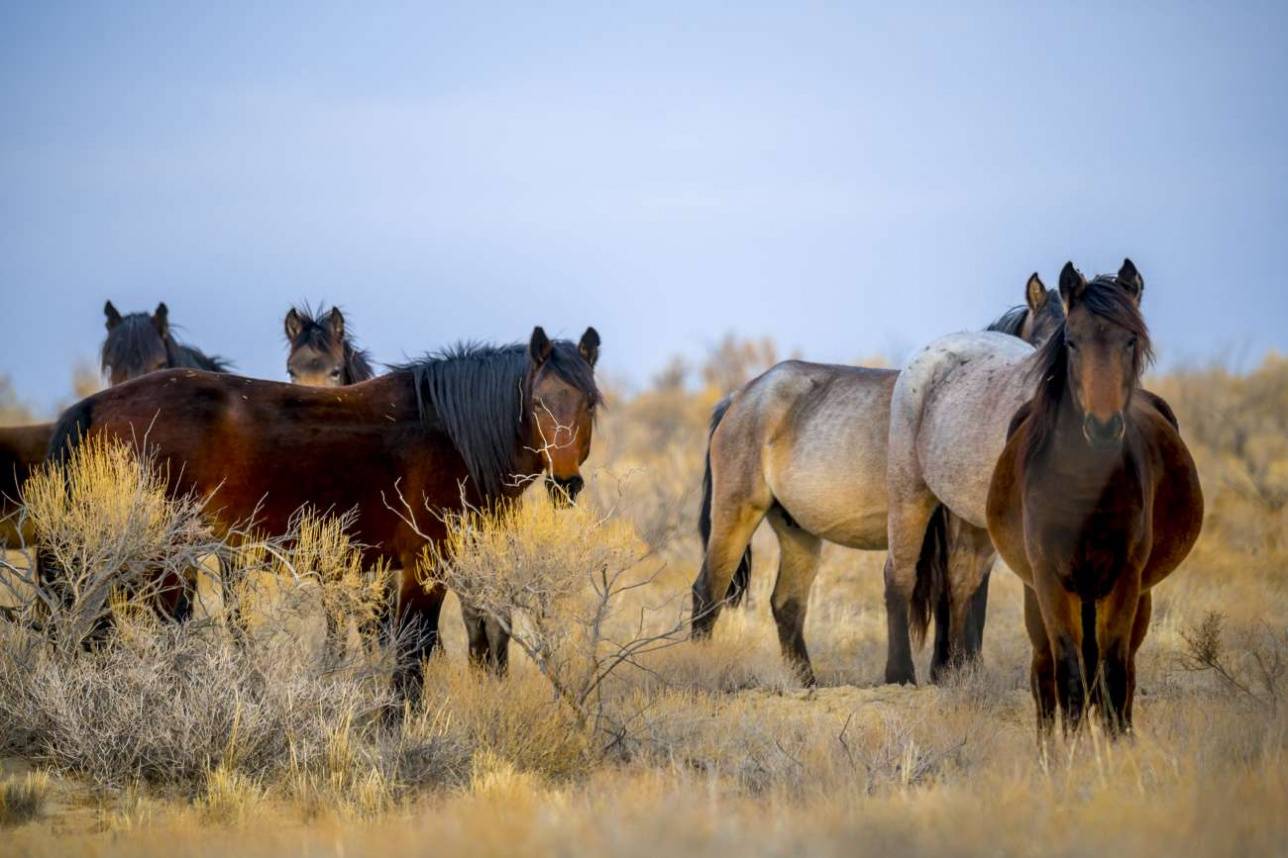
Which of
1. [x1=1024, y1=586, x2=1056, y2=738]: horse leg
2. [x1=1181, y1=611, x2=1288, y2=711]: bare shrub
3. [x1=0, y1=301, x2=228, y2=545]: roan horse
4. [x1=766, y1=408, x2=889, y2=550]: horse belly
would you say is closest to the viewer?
[x1=1024, y1=586, x2=1056, y2=738]: horse leg

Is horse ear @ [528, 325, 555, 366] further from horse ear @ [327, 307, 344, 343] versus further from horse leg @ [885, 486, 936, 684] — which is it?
horse ear @ [327, 307, 344, 343]

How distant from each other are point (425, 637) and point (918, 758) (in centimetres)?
293

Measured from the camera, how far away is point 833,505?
10.0 metres

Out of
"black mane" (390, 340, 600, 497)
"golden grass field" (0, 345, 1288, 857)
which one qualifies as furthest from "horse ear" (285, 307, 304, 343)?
"black mane" (390, 340, 600, 497)

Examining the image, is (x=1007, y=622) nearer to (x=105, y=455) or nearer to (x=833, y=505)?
(x=833, y=505)

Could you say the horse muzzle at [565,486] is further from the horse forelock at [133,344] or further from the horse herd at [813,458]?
the horse forelock at [133,344]

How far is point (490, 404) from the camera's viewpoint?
26.6ft

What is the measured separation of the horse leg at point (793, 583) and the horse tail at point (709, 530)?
27cm

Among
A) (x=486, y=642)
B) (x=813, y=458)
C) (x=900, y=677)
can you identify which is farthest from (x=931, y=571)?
(x=486, y=642)

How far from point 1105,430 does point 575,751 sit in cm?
286

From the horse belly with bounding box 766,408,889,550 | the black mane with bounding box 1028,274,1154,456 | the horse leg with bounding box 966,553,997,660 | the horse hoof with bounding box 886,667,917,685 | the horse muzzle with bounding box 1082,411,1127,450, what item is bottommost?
the horse hoof with bounding box 886,667,917,685

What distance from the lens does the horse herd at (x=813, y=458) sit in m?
6.08

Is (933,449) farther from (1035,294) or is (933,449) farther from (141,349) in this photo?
(141,349)

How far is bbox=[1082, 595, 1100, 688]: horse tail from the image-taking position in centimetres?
619
